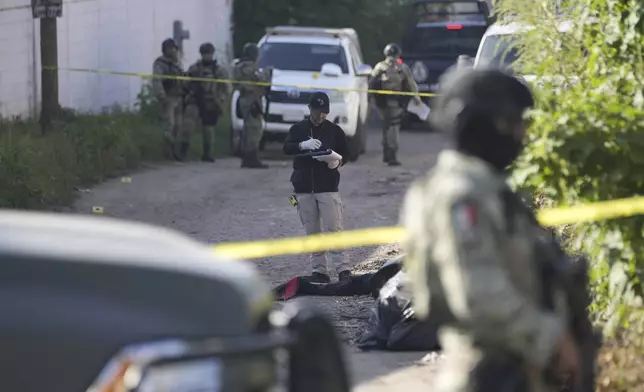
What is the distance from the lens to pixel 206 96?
735 inches

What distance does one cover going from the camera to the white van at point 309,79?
1891 cm

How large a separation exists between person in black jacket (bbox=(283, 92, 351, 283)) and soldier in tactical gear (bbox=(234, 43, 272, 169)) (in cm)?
780

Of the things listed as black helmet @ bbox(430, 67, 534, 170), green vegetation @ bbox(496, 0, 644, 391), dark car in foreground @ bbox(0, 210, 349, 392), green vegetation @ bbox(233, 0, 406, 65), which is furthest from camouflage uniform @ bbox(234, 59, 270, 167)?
black helmet @ bbox(430, 67, 534, 170)

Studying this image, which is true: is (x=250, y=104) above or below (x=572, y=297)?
below

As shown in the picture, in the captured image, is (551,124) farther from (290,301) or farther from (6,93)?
(6,93)

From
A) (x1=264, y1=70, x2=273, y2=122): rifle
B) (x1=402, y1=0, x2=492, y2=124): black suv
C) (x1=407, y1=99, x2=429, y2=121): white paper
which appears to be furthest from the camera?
(x1=402, y1=0, x2=492, y2=124): black suv

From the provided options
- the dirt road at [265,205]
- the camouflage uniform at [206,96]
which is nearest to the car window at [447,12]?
the dirt road at [265,205]

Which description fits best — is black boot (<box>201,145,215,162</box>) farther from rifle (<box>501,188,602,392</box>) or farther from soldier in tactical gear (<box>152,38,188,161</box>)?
rifle (<box>501,188,602,392</box>)

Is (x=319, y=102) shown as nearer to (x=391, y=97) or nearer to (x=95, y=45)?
(x=391, y=97)

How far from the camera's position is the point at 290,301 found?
919 centimetres

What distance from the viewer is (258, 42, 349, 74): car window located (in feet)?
64.4

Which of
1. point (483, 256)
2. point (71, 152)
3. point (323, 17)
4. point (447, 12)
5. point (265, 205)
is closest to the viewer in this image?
point (483, 256)

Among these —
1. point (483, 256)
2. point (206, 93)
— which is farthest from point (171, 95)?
point (483, 256)

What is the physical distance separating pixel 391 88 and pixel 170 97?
3.06 metres
